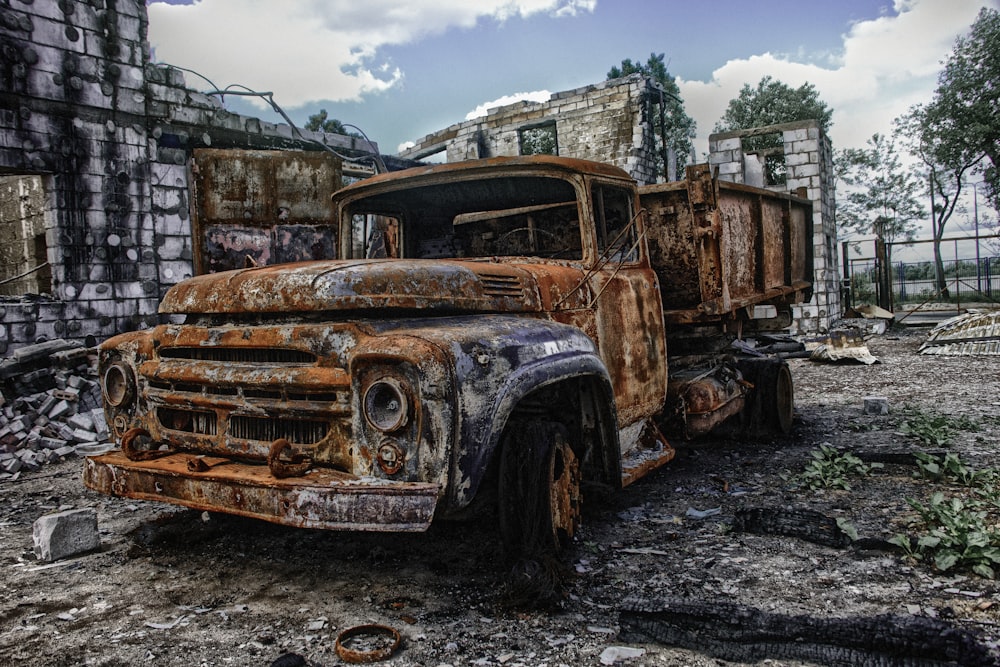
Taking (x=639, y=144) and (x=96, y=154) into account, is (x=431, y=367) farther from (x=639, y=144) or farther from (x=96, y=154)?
(x=639, y=144)

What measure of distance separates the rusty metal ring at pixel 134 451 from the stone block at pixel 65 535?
0.67 m

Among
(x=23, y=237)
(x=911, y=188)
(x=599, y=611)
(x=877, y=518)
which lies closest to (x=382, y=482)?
(x=599, y=611)

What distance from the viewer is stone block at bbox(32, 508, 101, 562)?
358cm

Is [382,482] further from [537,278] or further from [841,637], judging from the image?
[841,637]

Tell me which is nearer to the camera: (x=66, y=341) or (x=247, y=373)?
(x=247, y=373)

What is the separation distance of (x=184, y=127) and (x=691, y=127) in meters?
33.0

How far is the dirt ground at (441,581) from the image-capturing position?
259cm

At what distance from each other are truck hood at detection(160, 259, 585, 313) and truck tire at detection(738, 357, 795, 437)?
318cm

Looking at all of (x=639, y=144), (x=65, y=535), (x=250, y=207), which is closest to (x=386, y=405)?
(x=65, y=535)

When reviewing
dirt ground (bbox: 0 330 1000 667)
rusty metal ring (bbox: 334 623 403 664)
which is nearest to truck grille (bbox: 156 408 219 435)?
dirt ground (bbox: 0 330 1000 667)

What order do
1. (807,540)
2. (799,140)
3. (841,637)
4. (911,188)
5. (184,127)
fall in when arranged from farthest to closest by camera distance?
(911,188)
(799,140)
(184,127)
(807,540)
(841,637)

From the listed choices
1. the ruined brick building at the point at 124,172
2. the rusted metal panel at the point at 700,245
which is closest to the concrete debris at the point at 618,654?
the rusted metal panel at the point at 700,245

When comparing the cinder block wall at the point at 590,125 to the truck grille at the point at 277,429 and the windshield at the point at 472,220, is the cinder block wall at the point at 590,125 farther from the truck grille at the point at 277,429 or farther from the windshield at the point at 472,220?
the truck grille at the point at 277,429

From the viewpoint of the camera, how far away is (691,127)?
124ft
